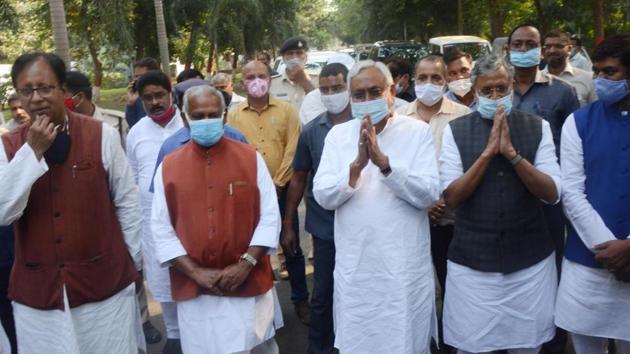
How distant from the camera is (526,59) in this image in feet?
16.2

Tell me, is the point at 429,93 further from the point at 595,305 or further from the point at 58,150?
the point at 58,150

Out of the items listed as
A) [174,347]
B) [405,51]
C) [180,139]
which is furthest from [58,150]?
[405,51]

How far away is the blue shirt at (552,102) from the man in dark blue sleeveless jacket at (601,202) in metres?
0.92

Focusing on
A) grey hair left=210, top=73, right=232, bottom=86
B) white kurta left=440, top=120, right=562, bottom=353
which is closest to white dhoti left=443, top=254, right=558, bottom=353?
white kurta left=440, top=120, right=562, bottom=353

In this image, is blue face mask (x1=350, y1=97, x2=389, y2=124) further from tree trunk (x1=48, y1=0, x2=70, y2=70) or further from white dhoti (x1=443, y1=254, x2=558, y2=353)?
tree trunk (x1=48, y1=0, x2=70, y2=70)

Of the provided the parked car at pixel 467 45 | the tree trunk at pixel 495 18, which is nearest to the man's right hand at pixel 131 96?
the parked car at pixel 467 45

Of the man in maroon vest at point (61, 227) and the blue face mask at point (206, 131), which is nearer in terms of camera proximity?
the man in maroon vest at point (61, 227)

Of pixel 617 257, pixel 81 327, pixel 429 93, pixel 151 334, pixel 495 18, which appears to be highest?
pixel 495 18

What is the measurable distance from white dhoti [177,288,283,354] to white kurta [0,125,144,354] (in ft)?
1.00

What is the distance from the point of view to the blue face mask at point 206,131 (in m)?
3.93

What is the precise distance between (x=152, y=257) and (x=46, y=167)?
5.79ft

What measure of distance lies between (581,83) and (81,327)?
14.4 feet

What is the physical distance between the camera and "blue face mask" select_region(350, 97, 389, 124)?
3842 mm

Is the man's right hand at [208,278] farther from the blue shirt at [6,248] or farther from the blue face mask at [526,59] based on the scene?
the blue face mask at [526,59]
